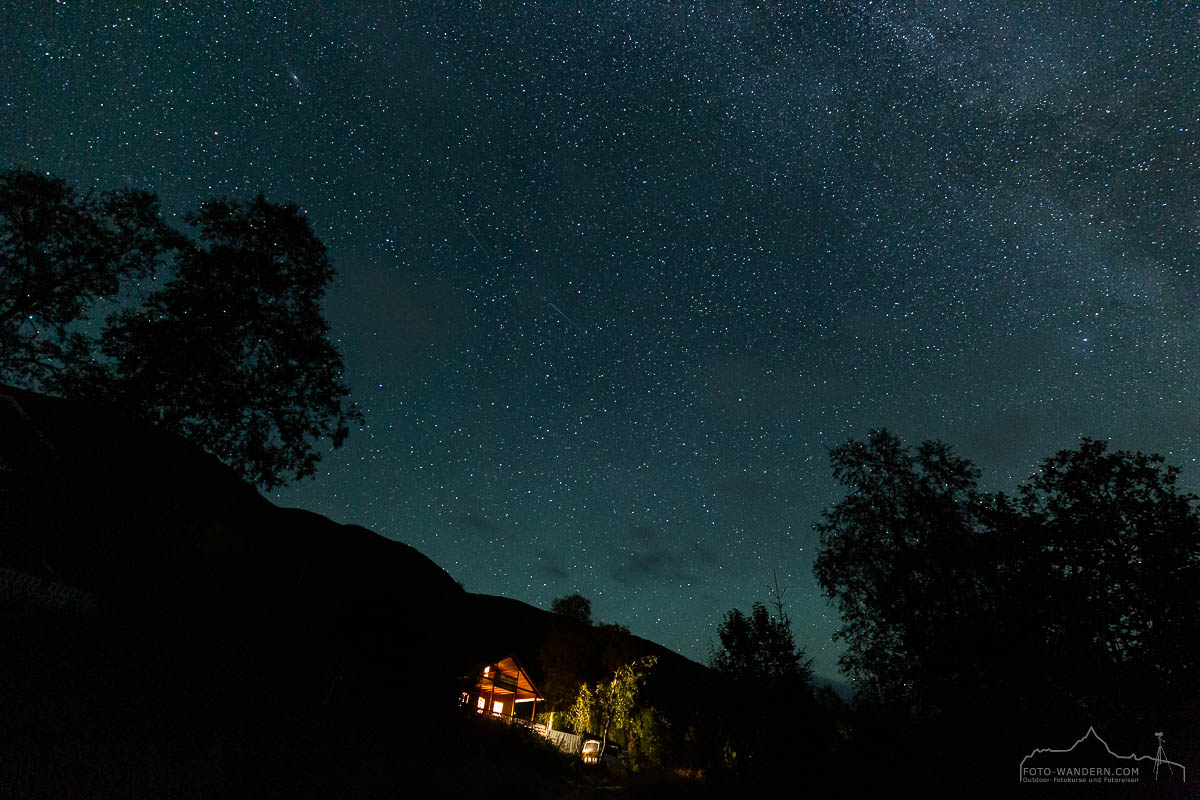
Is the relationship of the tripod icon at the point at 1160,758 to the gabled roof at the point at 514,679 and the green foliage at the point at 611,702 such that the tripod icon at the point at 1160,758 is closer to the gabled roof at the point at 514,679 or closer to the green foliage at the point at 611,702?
the green foliage at the point at 611,702

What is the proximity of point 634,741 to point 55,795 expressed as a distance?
33.8m

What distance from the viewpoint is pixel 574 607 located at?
55.2m

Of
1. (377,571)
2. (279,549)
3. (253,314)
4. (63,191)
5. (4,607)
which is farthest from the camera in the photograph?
(377,571)

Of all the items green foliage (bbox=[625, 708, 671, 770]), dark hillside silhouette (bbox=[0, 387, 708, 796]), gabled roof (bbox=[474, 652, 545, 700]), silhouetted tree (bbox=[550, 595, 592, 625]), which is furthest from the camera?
silhouetted tree (bbox=[550, 595, 592, 625])

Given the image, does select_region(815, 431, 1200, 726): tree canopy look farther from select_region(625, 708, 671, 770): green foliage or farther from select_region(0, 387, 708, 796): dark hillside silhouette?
select_region(625, 708, 671, 770): green foliage

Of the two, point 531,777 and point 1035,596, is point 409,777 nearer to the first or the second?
point 531,777

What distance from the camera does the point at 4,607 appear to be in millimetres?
11180

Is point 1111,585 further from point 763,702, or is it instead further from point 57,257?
point 57,257

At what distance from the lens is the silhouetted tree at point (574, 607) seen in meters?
54.0

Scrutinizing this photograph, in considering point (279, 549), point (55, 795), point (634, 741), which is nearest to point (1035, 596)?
point (55, 795)

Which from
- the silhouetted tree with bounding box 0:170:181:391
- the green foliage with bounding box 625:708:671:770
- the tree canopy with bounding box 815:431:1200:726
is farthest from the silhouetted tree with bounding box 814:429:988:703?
the silhouetted tree with bounding box 0:170:181:391

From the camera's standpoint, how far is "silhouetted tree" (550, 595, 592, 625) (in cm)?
5397

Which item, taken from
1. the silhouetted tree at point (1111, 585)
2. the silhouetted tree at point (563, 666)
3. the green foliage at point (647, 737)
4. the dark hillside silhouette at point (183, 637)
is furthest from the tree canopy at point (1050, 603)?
the silhouetted tree at point (563, 666)

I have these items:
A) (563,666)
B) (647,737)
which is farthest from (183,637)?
(563,666)
